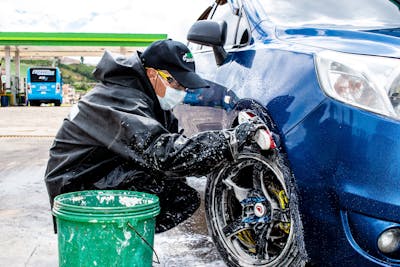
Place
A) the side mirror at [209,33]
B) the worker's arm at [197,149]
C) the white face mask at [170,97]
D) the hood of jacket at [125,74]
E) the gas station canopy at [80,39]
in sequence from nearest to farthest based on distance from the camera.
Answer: the worker's arm at [197,149], the hood of jacket at [125,74], the white face mask at [170,97], the side mirror at [209,33], the gas station canopy at [80,39]

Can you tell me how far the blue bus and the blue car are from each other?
2930cm

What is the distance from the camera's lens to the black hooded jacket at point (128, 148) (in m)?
2.37

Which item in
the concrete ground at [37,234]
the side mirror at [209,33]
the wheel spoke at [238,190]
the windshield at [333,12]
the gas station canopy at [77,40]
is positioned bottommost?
the gas station canopy at [77,40]

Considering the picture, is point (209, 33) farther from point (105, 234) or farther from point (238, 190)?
point (105, 234)

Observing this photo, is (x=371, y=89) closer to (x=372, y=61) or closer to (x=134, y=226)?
(x=372, y=61)

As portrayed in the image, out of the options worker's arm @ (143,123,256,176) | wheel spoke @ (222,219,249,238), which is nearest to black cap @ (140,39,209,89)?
worker's arm @ (143,123,256,176)

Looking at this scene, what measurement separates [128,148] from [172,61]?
60cm

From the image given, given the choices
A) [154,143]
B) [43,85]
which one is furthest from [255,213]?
[43,85]

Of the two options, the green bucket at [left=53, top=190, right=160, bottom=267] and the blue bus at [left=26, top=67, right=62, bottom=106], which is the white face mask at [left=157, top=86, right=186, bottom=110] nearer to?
the green bucket at [left=53, top=190, right=160, bottom=267]

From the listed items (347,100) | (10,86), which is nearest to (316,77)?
(347,100)

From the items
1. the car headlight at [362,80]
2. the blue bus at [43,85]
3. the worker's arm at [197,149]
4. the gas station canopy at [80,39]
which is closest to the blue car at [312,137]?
the car headlight at [362,80]

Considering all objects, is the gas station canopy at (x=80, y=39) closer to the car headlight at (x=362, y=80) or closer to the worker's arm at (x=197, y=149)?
the worker's arm at (x=197, y=149)

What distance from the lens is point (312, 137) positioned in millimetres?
2111

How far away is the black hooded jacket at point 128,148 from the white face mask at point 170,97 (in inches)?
1.4
